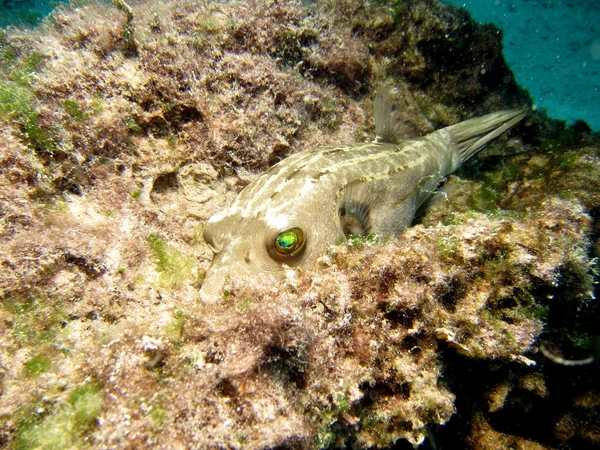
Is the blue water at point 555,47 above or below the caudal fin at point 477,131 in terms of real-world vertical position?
above

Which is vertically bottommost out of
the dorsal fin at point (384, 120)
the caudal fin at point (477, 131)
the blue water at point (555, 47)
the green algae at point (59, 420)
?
the green algae at point (59, 420)

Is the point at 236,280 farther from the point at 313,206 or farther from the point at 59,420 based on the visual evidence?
the point at 59,420

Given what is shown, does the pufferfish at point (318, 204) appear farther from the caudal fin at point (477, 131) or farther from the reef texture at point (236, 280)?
the caudal fin at point (477, 131)

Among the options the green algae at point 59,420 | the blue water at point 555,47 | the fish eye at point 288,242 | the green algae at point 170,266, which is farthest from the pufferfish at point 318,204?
the blue water at point 555,47

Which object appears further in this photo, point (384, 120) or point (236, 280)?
point (384, 120)

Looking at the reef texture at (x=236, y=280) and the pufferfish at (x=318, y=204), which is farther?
the pufferfish at (x=318, y=204)

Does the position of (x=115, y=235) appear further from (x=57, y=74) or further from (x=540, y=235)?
(x=540, y=235)

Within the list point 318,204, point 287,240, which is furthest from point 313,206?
point 287,240
